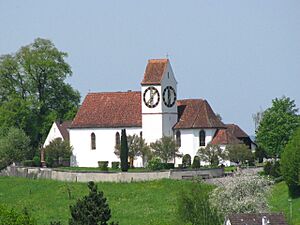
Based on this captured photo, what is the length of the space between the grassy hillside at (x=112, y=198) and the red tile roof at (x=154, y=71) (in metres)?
14.6

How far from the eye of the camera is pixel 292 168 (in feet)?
229

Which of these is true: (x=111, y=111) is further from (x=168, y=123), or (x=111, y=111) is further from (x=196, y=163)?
(x=196, y=163)

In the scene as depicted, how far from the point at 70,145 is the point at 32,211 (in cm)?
2590

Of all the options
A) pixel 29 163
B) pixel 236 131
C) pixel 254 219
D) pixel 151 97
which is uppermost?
pixel 151 97

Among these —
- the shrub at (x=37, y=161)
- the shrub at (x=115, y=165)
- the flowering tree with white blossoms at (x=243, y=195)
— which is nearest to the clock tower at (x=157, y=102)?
the shrub at (x=115, y=165)

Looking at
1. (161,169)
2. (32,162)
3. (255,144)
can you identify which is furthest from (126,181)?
(255,144)

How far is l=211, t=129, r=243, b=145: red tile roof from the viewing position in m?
90.0

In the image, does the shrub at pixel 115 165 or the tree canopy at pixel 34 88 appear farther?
the tree canopy at pixel 34 88

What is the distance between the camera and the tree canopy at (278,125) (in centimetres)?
9100

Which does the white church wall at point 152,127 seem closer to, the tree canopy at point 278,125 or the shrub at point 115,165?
the shrub at point 115,165

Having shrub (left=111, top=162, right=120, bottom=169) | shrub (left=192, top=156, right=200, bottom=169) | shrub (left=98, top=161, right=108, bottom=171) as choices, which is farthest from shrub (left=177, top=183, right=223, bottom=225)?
shrub (left=111, top=162, right=120, bottom=169)

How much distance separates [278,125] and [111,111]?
1543 cm

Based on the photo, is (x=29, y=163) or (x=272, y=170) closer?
(x=272, y=170)

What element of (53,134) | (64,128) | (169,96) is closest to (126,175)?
(169,96)
